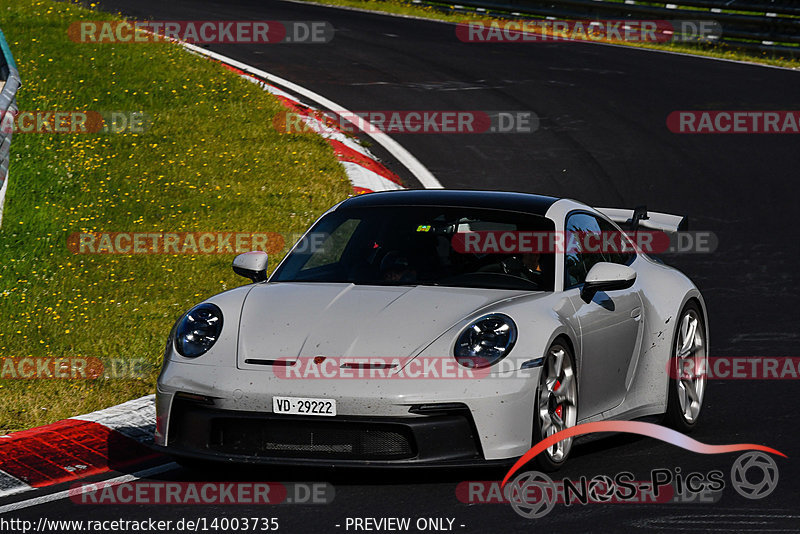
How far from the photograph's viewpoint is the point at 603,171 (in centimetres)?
1491

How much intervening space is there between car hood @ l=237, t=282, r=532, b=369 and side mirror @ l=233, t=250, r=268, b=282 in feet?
1.26

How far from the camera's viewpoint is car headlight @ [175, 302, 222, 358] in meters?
6.51

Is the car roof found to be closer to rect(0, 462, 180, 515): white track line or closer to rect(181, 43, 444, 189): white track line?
rect(0, 462, 180, 515): white track line

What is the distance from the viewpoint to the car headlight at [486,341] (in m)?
6.16

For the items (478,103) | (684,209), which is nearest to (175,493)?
(684,209)

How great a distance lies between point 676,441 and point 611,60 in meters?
15.9

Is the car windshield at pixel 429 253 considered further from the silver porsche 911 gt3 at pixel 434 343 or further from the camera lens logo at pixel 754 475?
the camera lens logo at pixel 754 475

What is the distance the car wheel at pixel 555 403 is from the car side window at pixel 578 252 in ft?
2.02

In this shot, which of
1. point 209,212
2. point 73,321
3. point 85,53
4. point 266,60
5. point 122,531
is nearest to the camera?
point 122,531

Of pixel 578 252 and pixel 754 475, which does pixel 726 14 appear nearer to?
pixel 578 252

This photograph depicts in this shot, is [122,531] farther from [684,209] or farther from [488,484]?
[684,209]

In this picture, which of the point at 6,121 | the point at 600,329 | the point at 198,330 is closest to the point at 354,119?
the point at 6,121

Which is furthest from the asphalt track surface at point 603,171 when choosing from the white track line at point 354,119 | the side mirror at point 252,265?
the side mirror at point 252,265

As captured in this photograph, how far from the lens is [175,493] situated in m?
6.18
